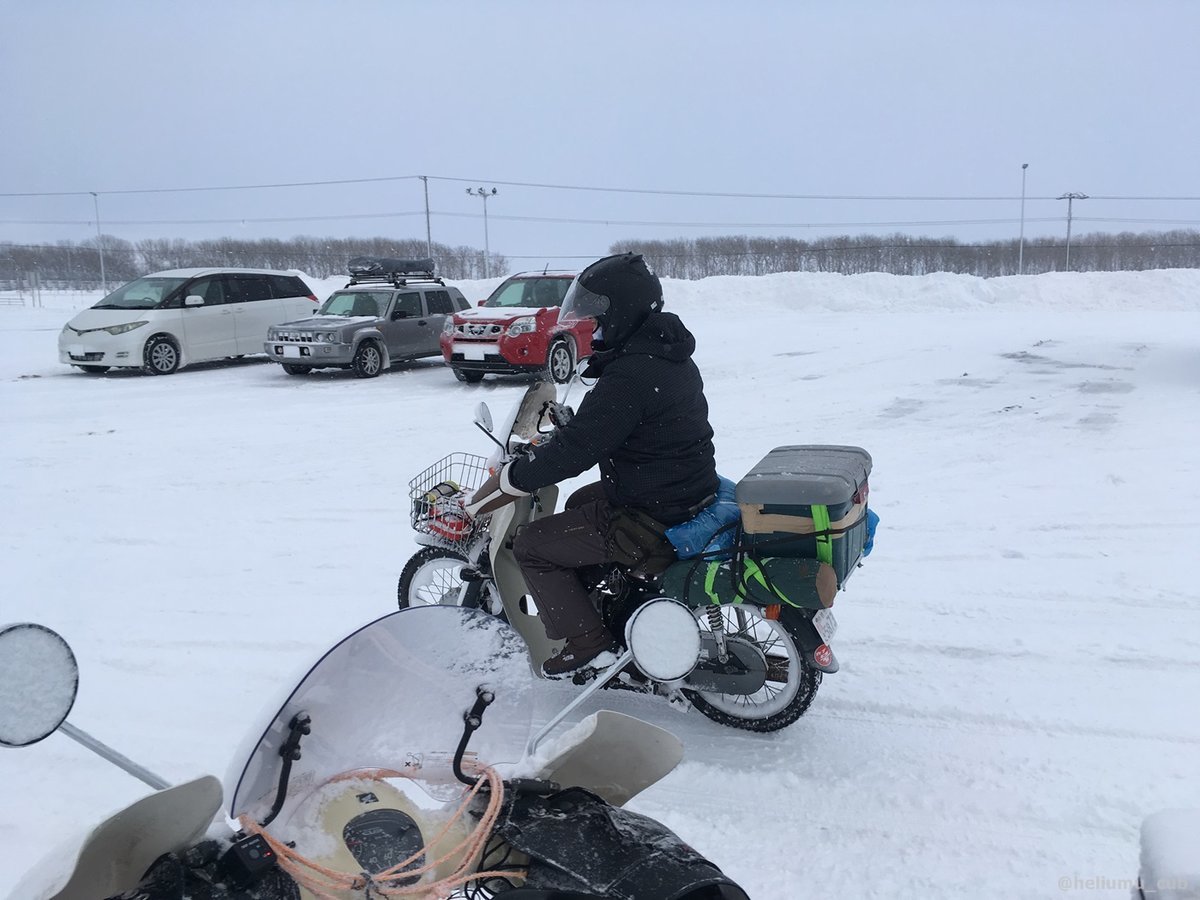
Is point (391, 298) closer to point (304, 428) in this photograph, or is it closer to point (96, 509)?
point (304, 428)

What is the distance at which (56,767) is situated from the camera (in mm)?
3883

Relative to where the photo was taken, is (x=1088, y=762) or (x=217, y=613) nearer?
(x=1088, y=762)

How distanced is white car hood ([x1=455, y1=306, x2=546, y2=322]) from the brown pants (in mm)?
10308

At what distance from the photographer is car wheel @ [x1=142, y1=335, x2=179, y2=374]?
15656 mm

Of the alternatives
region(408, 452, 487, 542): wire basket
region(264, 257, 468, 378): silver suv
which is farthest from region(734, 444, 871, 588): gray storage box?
region(264, 257, 468, 378): silver suv

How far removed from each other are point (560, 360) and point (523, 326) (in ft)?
3.04

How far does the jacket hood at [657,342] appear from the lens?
3822 mm

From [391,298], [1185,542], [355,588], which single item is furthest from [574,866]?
[391,298]

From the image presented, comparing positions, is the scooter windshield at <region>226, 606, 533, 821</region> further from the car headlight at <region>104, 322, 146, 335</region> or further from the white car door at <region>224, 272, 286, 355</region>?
the white car door at <region>224, 272, 286, 355</region>

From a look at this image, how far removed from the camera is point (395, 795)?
2.29 metres

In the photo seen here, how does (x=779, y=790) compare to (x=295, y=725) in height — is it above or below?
below

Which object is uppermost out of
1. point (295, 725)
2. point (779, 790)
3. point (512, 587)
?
point (295, 725)

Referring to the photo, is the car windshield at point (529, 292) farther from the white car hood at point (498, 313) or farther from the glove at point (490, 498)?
the glove at point (490, 498)

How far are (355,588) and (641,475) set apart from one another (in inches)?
106
